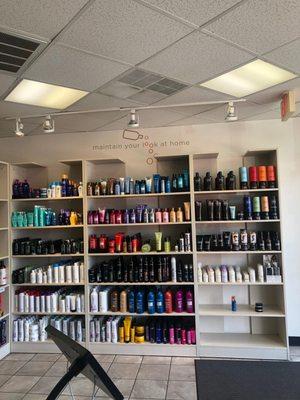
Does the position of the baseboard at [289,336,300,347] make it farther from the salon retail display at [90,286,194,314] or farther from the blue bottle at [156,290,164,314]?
the blue bottle at [156,290,164,314]

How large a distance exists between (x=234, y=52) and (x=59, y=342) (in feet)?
8.16

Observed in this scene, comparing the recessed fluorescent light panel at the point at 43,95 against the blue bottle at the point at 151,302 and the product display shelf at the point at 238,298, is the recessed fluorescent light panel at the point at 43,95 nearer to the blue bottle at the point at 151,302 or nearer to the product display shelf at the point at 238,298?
the product display shelf at the point at 238,298

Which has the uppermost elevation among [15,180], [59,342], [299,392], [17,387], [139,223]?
[15,180]

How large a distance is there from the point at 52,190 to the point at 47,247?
0.75m

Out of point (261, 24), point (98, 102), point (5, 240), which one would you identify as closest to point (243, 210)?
point (98, 102)

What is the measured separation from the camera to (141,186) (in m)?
3.89

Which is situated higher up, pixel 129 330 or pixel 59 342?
pixel 59 342

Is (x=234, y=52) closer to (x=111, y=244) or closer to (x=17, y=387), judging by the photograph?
(x=111, y=244)

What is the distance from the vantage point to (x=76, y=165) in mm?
4340

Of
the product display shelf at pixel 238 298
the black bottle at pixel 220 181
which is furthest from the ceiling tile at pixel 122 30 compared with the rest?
the product display shelf at pixel 238 298

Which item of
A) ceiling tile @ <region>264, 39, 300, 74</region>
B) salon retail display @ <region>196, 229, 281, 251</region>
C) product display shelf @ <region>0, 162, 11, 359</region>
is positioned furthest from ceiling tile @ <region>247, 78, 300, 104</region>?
product display shelf @ <region>0, 162, 11, 359</region>

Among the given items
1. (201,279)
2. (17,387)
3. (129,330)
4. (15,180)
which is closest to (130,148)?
(15,180)

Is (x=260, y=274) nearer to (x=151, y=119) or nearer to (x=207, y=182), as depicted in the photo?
(x=207, y=182)

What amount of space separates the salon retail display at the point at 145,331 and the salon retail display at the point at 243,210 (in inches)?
53.7
